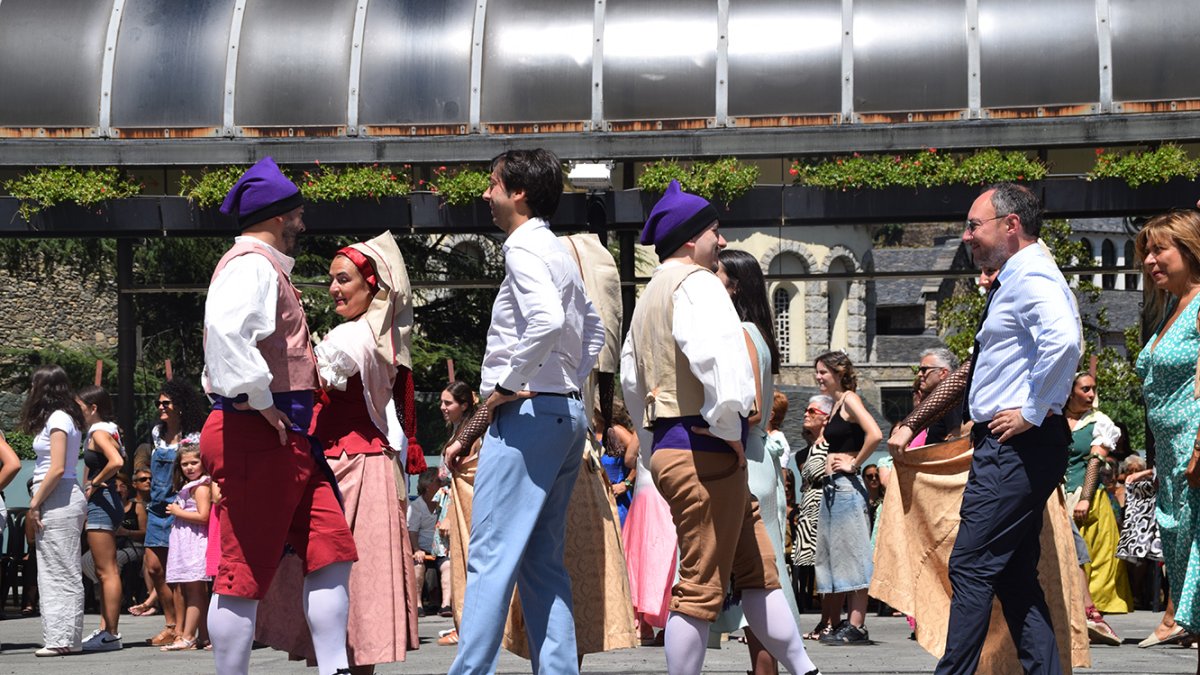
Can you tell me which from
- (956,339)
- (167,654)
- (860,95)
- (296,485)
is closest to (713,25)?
(860,95)

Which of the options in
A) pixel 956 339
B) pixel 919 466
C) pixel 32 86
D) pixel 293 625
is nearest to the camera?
pixel 293 625

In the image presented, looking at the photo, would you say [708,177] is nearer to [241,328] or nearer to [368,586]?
[368,586]

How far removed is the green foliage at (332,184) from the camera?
43.1ft

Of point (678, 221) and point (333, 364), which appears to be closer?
point (678, 221)

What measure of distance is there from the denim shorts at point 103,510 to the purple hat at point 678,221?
5691mm

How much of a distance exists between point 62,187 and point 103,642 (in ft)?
14.1

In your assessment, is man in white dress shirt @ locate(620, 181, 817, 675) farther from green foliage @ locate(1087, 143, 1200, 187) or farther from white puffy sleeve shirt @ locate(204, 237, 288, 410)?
green foliage @ locate(1087, 143, 1200, 187)

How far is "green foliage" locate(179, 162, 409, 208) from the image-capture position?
43.1 feet

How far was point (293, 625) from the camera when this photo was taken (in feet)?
21.5

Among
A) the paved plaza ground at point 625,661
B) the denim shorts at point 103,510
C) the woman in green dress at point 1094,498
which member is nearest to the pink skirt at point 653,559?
the paved plaza ground at point 625,661

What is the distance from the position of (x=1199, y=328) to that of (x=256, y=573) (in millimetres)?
3694

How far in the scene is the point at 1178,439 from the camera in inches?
263

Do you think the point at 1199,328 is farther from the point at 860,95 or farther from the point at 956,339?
the point at 956,339

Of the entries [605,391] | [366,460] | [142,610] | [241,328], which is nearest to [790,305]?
[142,610]
